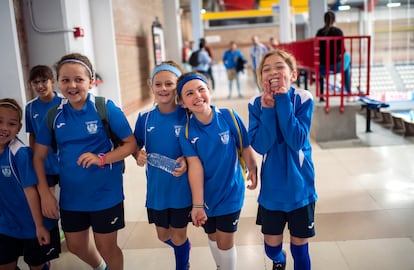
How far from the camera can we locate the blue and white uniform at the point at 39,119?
10.3 feet

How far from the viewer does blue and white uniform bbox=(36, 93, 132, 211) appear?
2340mm

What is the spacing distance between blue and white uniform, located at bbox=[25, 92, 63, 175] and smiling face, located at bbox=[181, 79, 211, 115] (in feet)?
4.52

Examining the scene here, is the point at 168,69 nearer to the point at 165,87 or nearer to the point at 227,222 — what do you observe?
the point at 165,87

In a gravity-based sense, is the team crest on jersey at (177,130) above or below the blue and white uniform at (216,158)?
above

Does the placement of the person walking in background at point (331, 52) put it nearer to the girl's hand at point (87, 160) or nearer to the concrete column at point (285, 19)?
the girl's hand at point (87, 160)

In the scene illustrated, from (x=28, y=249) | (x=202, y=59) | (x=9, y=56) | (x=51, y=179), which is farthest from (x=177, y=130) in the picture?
(x=202, y=59)

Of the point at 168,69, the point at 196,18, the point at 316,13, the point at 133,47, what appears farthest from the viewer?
the point at 196,18

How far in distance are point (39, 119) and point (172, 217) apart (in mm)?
1447

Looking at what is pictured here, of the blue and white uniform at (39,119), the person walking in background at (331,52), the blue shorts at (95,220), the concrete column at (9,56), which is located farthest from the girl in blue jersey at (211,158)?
the person walking in background at (331,52)

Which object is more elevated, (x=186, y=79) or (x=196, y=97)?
(x=186, y=79)

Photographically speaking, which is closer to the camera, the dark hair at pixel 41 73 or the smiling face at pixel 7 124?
the smiling face at pixel 7 124

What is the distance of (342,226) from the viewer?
3.59 metres

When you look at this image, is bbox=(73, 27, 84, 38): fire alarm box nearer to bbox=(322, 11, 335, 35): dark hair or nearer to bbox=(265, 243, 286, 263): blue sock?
bbox=(265, 243, 286, 263): blue sock

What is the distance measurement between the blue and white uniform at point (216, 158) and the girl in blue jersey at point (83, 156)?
41 cm
